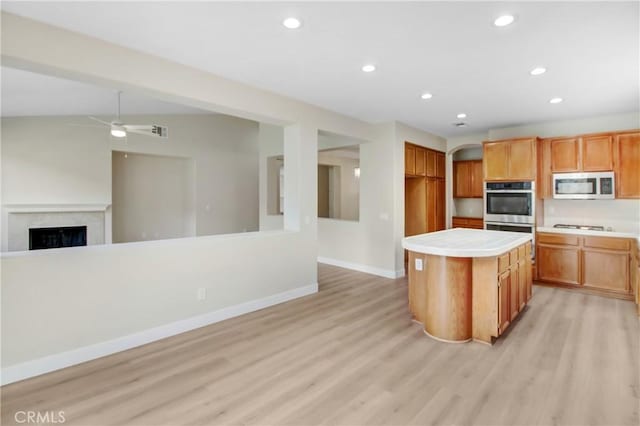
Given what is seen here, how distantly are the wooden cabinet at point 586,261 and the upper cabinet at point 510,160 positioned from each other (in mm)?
1074

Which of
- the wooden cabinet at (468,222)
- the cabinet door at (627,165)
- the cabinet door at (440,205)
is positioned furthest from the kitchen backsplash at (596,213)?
the cabinet door at (440,205)

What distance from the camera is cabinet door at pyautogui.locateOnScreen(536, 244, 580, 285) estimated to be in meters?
4.81

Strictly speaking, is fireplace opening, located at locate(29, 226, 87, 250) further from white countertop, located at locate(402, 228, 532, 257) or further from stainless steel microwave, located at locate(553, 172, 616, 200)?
stainless steel microwave, located at locate(553, 172, 616, 200)

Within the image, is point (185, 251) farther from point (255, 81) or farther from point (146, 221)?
point (146, 221)

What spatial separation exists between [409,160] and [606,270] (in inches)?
131

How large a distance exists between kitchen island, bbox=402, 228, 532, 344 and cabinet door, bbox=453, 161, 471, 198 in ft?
13.6

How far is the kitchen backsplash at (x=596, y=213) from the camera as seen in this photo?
15.8 ft

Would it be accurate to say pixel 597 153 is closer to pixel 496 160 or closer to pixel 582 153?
pixel 582 153

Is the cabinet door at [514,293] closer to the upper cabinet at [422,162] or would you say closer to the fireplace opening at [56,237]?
the upper cabinet at [422,162]

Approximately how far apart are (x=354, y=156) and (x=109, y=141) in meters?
6.01

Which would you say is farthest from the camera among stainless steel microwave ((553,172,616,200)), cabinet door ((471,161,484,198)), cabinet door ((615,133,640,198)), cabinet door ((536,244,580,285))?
cabinet door ((471,161,484,198))

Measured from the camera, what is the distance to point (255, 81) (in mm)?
3527

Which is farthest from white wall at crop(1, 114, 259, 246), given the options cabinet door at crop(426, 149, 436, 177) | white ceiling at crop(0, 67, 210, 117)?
cabinet door at crop(426, 149, 436, 177)

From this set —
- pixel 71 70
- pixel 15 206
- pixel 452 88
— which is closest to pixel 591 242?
pixel 452 88
